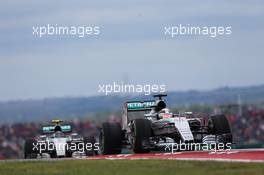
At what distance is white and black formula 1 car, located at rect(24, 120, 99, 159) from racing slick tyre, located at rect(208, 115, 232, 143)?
4745 mm

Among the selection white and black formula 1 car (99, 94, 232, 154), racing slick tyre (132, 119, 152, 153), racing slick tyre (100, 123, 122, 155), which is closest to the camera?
racing slick tyre (132, 119, 152, 153)

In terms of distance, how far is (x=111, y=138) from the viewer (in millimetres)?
32750

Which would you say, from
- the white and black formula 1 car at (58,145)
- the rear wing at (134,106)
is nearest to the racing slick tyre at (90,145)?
the white and black formula 1 car at (58,145)

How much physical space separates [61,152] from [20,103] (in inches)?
434

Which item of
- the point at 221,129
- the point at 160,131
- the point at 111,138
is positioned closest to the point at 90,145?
the point at 111,138

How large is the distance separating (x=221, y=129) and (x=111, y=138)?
3337 millimetres

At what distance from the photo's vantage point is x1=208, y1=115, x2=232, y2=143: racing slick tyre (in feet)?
106

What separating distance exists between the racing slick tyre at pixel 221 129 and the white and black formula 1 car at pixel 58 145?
15.6ft

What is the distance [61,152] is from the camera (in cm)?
3691

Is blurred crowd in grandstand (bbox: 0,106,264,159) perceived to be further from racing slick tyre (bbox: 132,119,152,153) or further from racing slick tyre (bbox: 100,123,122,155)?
racing slick tyre (bbox: 132,119,152,153)

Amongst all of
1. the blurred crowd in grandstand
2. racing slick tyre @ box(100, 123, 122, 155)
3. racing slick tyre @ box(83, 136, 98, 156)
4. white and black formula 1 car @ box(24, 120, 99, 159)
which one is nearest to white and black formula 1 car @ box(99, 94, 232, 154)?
racing slick tyre @ box(100, 123, 122, 155)

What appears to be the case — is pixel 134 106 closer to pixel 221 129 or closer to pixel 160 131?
pixel 160 131

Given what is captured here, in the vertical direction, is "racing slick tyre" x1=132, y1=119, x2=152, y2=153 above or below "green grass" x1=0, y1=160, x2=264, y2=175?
above

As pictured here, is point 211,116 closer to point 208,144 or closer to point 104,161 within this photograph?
point 208,144
